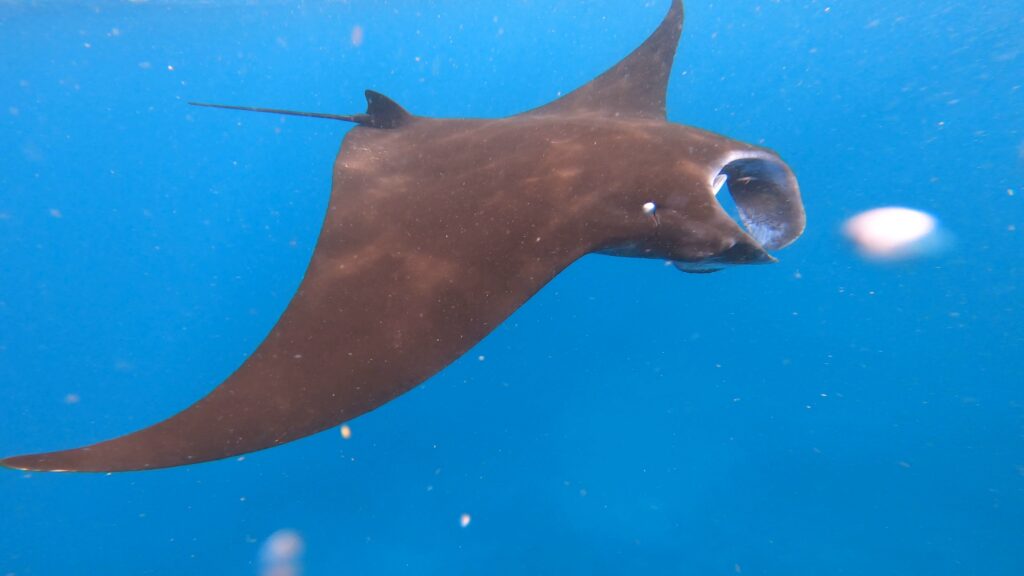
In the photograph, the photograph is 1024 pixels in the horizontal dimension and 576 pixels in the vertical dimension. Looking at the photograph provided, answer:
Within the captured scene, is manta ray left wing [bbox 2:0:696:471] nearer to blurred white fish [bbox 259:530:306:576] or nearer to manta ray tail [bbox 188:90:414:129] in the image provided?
A: manta ray tail [bbox 188:90:414:129]

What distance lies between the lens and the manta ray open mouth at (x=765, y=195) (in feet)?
10.0

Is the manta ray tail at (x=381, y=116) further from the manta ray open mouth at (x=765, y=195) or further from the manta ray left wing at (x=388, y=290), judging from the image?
the manta ray open mouth at (x=765, y=195)

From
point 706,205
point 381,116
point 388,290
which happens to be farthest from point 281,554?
point 706,205

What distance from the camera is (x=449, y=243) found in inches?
107

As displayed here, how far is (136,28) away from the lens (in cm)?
1819

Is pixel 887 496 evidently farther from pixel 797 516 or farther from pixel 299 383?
pixel 299 383

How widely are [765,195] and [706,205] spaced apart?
80cm

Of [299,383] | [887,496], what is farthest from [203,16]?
[887,496]

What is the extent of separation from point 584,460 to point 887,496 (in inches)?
237

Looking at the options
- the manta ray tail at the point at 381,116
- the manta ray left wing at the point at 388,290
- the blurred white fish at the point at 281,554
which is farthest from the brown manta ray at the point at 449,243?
the blurred white fish at the point at 281,554

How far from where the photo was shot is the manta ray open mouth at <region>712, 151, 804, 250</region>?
10.0ft

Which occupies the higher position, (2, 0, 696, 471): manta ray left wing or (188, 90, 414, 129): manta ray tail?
(188, 90, 414, 129): manta ray tail

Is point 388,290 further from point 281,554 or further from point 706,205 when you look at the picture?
point 281,554

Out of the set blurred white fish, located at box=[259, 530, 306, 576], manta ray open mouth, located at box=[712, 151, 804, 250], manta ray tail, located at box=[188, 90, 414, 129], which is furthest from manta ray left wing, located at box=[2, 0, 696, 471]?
blurred white fish, located at box=[259, 530, 306, 576]
